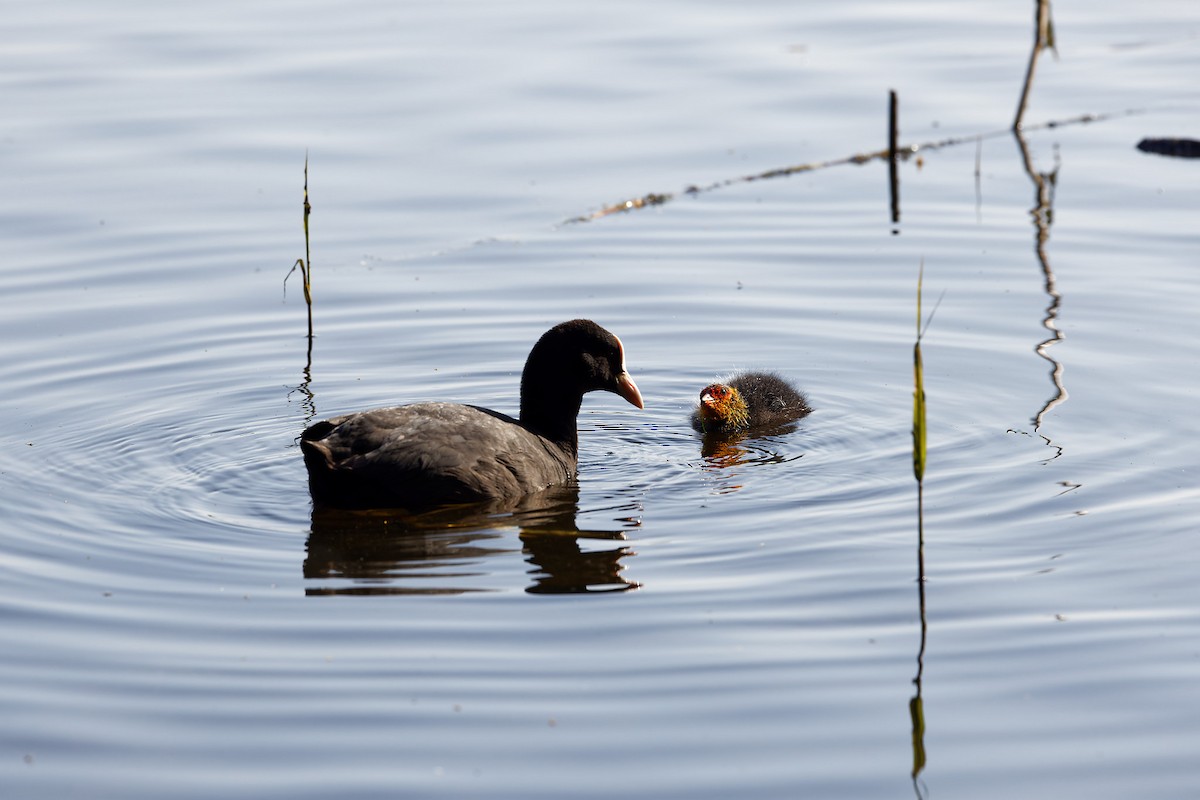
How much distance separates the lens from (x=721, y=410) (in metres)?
8.46

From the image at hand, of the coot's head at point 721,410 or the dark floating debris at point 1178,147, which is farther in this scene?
the dark floating debris at point 1178,147

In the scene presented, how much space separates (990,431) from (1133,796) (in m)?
3.58

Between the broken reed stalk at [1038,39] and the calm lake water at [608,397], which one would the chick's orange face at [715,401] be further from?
the broken reed stalk at [1038,39]

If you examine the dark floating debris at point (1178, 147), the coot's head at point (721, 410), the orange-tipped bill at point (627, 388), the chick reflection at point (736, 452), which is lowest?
the chick reflection at point (736, 452)

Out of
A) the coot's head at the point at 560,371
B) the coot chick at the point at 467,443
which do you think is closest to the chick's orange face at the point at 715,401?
the coot chick at the point at 467,443

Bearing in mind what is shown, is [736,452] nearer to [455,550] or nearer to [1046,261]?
[455,550]

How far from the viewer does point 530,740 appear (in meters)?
4.89

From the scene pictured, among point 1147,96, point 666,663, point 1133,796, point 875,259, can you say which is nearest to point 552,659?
point 666,663

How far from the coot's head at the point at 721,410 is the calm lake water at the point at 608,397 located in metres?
0.20

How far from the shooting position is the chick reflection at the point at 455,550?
6230 millimetres

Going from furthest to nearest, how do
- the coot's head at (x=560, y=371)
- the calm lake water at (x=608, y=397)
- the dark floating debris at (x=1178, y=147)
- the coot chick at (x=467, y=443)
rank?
the dark floating debris at (x=1178, y=147), the coot's head at (x=560, y=371), the coot chick at (x=467, y=443), the calm lake water at (x=608, y=397)

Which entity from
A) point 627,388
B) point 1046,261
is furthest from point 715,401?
point 1046,261

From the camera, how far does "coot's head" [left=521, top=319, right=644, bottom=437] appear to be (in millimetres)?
7836

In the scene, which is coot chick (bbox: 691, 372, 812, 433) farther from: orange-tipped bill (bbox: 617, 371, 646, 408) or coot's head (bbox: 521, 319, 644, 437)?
coot's head (bbox: 521, 319, 644, 437)
